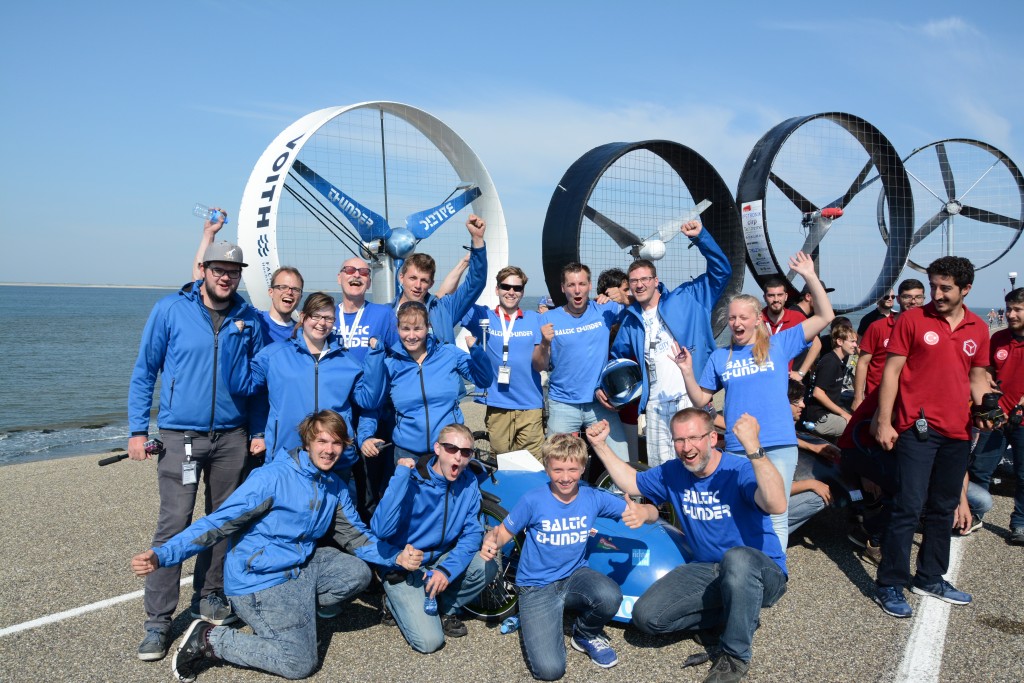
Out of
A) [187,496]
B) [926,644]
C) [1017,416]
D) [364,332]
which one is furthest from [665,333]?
[187,496]

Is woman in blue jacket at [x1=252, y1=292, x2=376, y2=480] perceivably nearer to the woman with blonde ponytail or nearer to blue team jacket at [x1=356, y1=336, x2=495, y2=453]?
blue team jacket at [x1=356, y1=336, x2=495, y2=453]

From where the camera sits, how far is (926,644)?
11.0 feet

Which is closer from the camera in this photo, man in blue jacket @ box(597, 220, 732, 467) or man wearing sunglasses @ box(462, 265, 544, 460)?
man in blue jacket @ box(597, 220, 732, 467)

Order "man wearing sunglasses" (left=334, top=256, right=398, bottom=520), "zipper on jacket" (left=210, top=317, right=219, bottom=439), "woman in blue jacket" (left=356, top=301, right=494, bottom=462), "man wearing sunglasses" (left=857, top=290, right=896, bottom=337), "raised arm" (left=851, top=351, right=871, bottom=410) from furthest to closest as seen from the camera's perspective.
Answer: "man wearing sunglasses" (left=857, top=290, right=896, bottom=337)
"raised arm" (left=851, top=351, right=871, bottom=410)
"man wearing sunglasses" (left=334, top=256, right=398, bottom=520)
"woman in blue jacket" (left=356, top=301, right=494, bottom=462)
"zipper on jacket" (left=210, top=317, right=219, bottom=439)

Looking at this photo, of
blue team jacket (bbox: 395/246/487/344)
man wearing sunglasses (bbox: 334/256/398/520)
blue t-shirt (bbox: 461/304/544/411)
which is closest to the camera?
man wearing sunglasses (bbox: 334/256/398/520)

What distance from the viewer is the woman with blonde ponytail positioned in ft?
12.1

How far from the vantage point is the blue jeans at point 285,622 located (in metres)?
3.14

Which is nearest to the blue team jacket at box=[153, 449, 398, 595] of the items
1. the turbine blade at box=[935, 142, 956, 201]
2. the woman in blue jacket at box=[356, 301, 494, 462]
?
the woman in blue jacket at box=[356, 301, 494, 462]

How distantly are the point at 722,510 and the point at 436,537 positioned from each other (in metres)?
1.36

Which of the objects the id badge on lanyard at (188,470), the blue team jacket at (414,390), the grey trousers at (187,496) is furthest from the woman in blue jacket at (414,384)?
the id badge on lanyard at (188,470)

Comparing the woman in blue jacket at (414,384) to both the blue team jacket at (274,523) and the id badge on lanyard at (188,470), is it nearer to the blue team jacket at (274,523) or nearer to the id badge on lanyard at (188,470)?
the blue team jacket at (274,523)

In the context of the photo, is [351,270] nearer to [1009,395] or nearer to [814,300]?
[814,300]

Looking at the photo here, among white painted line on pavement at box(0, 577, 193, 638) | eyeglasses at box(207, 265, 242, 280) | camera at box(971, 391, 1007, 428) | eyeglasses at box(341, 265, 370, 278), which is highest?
eyeglasses at box(341, 265, 370, 278)

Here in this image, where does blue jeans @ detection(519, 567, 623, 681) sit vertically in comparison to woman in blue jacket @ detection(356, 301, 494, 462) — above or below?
below
